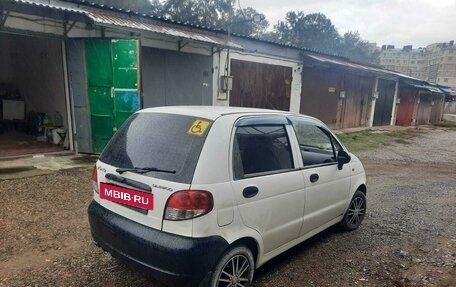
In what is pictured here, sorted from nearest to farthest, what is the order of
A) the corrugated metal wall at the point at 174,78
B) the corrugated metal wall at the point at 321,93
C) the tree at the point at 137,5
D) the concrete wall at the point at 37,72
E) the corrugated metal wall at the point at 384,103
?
the concrete wall at the point at 37,72 < the corrugated metal wall at the point at 174,78 < the corrugated metal wall at the point at 321,93 < the corrugated metal wall at the point at 384,103 < the tree at the point at 137,5

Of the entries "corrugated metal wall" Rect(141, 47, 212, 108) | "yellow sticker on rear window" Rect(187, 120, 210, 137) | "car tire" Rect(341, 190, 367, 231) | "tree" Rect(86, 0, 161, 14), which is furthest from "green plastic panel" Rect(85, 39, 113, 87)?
"tree" Rect(86, 0, 161, 14)

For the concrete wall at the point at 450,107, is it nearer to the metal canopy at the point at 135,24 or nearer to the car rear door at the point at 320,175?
the metal canopy at the point at 135,24

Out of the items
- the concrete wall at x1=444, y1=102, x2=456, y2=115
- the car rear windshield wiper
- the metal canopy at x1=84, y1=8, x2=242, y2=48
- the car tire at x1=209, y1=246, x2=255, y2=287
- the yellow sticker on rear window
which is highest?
the metal canopy at x1=84, y1=8, x2=242, y2=48

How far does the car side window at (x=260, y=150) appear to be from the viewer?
2679 mm

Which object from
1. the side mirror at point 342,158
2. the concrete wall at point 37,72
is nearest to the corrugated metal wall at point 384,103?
the concrete wall at point 37,72

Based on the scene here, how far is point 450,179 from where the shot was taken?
26.1 ft

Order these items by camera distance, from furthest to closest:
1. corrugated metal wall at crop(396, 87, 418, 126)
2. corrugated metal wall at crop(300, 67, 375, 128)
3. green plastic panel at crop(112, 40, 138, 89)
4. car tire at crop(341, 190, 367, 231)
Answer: corrugated metal wall at crop(396, 87, 418, 126) < corrugated metal wall at crop(300, 67, 375, 128) < green plastic panel at crop(112, 40, 138, 89) < car tire at crop(341, 190, 367, 231)

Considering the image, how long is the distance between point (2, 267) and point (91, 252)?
0.76 metres

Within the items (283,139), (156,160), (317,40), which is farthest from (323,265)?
(317,40)

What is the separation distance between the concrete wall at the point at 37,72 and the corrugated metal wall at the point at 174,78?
206 cm

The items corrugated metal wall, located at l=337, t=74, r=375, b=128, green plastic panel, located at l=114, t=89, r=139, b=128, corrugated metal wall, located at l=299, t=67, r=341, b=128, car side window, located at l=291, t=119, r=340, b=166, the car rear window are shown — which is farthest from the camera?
corrugated metal wall, located at l=337, t=74, r=375, b=128

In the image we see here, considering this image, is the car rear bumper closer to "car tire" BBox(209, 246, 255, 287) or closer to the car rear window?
"car tire" BBox(209, 246, 255, 287)

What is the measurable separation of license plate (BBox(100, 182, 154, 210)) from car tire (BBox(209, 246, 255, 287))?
68cm

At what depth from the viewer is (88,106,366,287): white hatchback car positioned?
233cm
